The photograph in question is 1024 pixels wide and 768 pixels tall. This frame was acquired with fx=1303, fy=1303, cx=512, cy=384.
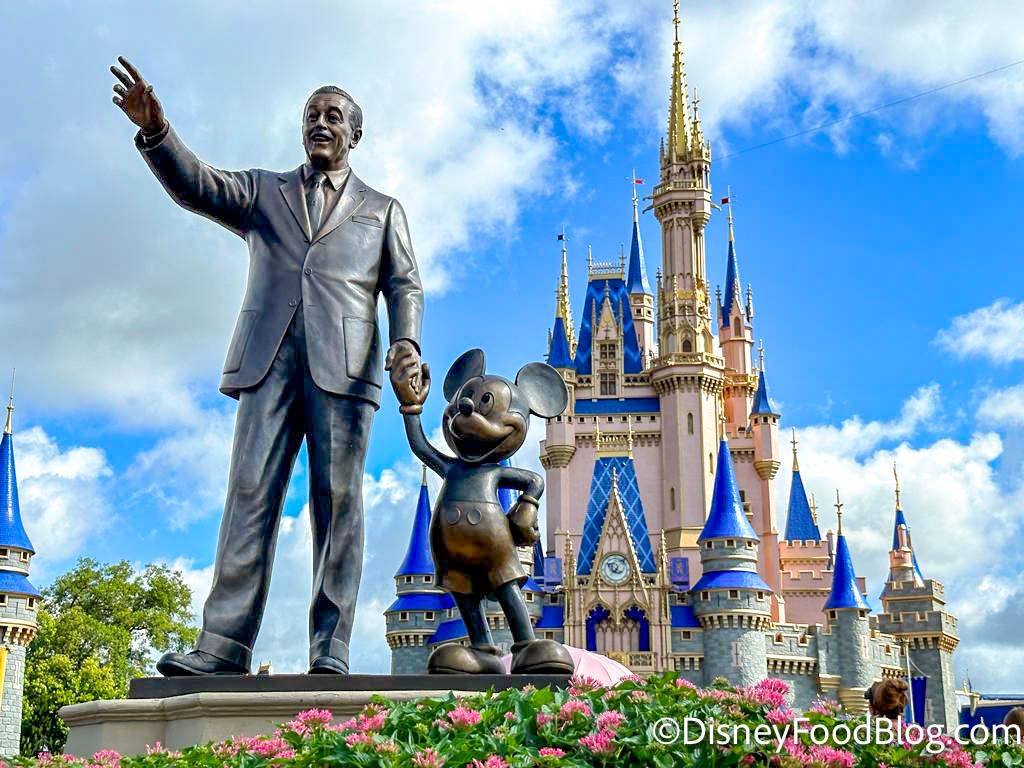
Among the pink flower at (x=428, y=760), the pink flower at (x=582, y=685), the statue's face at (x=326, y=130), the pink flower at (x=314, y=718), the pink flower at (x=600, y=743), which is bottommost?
the pink flower at (x=428, y=760)

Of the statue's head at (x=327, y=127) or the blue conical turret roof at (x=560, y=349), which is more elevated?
the blue conical turret roof at (x=560, y=349)

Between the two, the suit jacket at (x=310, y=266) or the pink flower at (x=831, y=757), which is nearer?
the pink flower at (x=831, y=757)

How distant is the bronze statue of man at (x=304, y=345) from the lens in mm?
6258

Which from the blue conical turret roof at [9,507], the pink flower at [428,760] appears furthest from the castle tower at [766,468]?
the pink flower at [428,760]

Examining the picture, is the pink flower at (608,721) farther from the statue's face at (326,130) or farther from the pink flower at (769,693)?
the statue's face at (326,130)

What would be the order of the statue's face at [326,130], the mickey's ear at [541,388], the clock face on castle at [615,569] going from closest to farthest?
1. the statue's face at [326,130]
2. the mickey's ear at [541,388]
3. the clock face on castle at [615,569]

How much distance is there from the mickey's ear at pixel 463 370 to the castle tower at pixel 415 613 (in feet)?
132

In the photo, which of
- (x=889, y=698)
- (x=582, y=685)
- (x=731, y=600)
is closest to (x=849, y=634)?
(x=731, y=600)

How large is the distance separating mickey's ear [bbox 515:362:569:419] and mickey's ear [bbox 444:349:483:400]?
248mm

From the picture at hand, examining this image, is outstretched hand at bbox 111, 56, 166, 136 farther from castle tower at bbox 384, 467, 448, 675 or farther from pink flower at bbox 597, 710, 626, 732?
castle tower at bbox 384, 467, 448, 675

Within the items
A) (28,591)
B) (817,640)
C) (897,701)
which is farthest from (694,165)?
(897,701)

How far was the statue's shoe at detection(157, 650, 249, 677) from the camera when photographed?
5.99 m

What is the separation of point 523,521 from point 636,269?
56.7 meters


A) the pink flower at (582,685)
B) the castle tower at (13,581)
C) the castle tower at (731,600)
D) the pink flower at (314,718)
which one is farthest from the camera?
the castle tower at (731,600)
